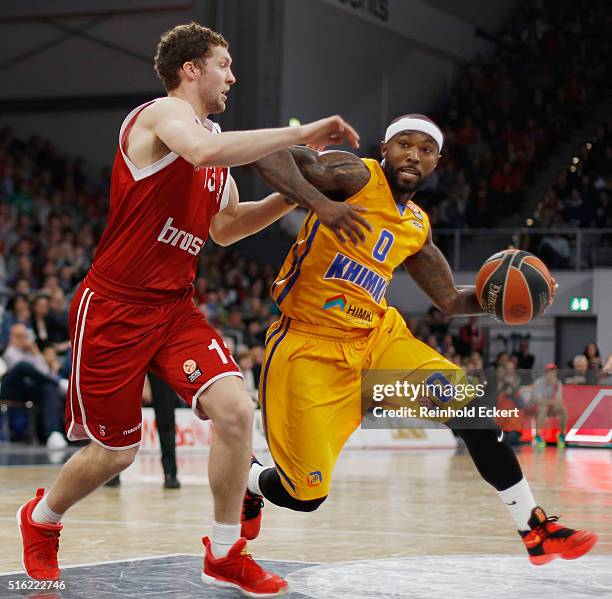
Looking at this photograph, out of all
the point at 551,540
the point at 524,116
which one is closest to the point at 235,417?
the point at 551,540

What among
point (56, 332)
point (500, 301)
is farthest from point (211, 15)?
point (500, 301)

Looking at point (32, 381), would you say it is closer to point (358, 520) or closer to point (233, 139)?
point (358, 520)

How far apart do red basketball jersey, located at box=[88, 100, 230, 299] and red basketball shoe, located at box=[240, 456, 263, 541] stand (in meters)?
1.26

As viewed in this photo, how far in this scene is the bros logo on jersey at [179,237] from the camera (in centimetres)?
457

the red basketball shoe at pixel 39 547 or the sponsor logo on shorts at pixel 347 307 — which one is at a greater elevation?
the sponsor logo on shorts at pixel 347 307

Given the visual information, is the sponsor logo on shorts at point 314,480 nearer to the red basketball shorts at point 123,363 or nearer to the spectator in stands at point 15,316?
the red basketball shorts at point 123,363

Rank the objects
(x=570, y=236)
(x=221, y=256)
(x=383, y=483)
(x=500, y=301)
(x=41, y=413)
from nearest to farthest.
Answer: (x=500, y=301) < (x=383, y=483) < (x=41, y=413) < (x=570, y=236) < (x=221, y=256)

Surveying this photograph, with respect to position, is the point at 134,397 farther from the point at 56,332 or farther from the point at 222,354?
the point at 56,332

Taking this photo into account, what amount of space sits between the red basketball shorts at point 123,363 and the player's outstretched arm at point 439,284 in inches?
49.9

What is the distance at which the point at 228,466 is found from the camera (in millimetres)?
4629

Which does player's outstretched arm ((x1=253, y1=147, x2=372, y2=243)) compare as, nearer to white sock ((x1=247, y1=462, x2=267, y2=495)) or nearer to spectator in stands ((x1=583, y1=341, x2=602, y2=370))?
white sock ((x1=247, y1=462, x2=267, y2=495))

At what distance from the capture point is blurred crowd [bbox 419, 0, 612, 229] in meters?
21.6

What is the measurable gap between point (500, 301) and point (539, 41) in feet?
75.2

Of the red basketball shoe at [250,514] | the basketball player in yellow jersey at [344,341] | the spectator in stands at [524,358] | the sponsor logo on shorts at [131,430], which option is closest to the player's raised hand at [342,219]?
the basketball player in yellow jersey at [344,341]
